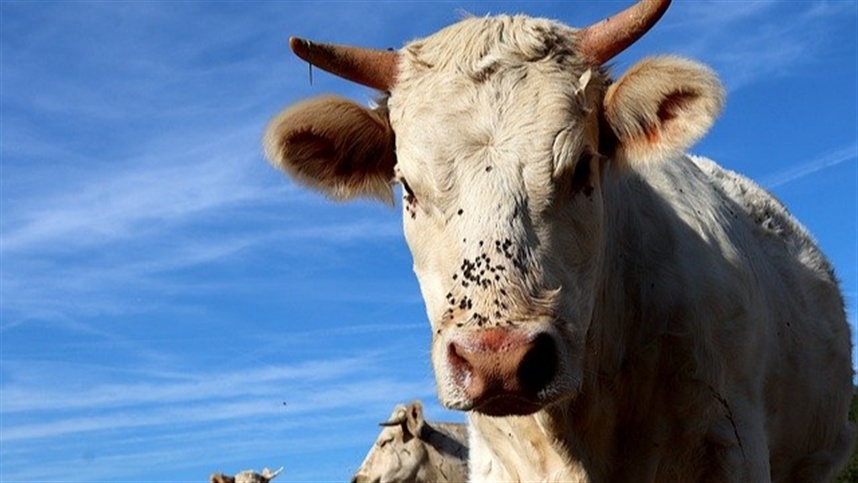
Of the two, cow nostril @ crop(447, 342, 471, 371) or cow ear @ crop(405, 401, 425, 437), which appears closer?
cow nostril @ crop(447, 342, 471, 371)

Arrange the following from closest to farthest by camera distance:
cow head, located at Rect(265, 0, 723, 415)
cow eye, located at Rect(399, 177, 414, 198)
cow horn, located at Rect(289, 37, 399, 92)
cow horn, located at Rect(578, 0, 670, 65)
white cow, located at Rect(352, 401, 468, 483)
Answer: cow head, located at Rect(265, 0, 723, 415) → cow eye, located at Rect(399, 177, 414, 198) → cow horn, located at Rect(578, 0, 670, 65) → cow horn, located at Rect(289, 37, 399, 92) → white cow, located at Rect(352, 401, 468, 483)

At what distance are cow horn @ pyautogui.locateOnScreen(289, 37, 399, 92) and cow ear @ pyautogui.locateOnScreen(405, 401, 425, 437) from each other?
1385cm

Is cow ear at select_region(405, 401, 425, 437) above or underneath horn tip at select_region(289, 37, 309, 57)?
above

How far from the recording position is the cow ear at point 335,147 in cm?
572

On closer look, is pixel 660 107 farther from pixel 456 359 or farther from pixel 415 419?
pixel 415 419

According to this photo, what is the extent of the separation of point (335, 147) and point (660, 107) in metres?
1.45

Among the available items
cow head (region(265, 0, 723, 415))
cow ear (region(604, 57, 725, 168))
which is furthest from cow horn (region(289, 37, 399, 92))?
cow ear (region(604, 57, 725, 168))

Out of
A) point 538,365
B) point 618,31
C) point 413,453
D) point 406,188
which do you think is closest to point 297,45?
point 406,188

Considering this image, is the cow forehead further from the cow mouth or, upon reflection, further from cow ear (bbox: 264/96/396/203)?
the cow mouth

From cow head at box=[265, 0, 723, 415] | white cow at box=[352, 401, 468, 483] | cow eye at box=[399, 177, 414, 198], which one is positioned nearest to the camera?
cow head at box=[265, 0, 723, 415]

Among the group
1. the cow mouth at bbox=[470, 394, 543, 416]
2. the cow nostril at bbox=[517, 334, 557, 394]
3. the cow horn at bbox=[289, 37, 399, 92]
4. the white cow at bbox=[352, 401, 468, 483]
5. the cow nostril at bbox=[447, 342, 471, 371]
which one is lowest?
the cow mouth at bbox=[470, 394, 543, 416]

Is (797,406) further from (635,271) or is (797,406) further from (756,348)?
(635,271)

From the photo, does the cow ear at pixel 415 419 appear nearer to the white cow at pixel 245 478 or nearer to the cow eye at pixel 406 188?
the white cow at pixel 245 478

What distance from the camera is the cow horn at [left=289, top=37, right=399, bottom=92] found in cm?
566
